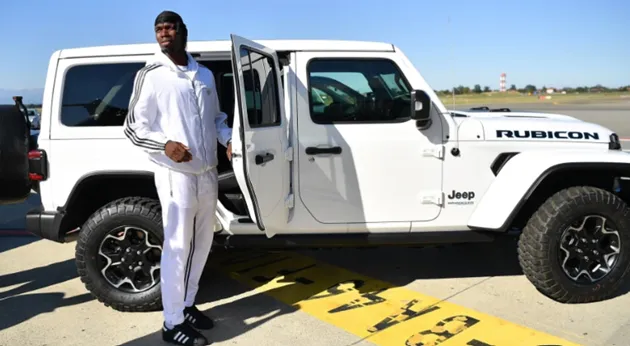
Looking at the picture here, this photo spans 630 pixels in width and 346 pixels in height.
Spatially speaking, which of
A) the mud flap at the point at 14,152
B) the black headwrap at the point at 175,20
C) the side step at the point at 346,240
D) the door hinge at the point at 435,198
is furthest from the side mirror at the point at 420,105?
the mud flap at the point at 14,152

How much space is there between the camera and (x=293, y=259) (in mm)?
4914

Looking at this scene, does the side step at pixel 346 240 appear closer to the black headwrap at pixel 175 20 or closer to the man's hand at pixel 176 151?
the man's hand at pixel 176 151

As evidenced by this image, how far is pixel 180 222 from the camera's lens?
10.1 ft

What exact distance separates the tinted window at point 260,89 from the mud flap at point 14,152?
5.76 feet

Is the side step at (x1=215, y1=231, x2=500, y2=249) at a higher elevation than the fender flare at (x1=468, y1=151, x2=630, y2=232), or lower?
lower

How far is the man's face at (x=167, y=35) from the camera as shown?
9.71ft

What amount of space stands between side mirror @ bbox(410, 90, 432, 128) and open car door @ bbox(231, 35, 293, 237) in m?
0.90

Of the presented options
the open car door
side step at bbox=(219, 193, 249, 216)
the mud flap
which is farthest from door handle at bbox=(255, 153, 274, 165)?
the mud flap

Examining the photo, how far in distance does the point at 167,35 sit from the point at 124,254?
165cm

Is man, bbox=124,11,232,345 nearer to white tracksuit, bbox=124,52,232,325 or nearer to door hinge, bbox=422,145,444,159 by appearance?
white tracksuit, bbox=124,52,232,325

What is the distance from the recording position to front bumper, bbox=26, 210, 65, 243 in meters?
3.68

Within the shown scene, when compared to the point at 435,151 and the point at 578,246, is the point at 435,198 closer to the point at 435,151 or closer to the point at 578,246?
the point at 435,151

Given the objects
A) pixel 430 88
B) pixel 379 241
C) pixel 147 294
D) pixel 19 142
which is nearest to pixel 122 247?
pixel 147 294

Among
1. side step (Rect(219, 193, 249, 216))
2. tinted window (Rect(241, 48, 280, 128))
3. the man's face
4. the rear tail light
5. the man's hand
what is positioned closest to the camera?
the man's hand
